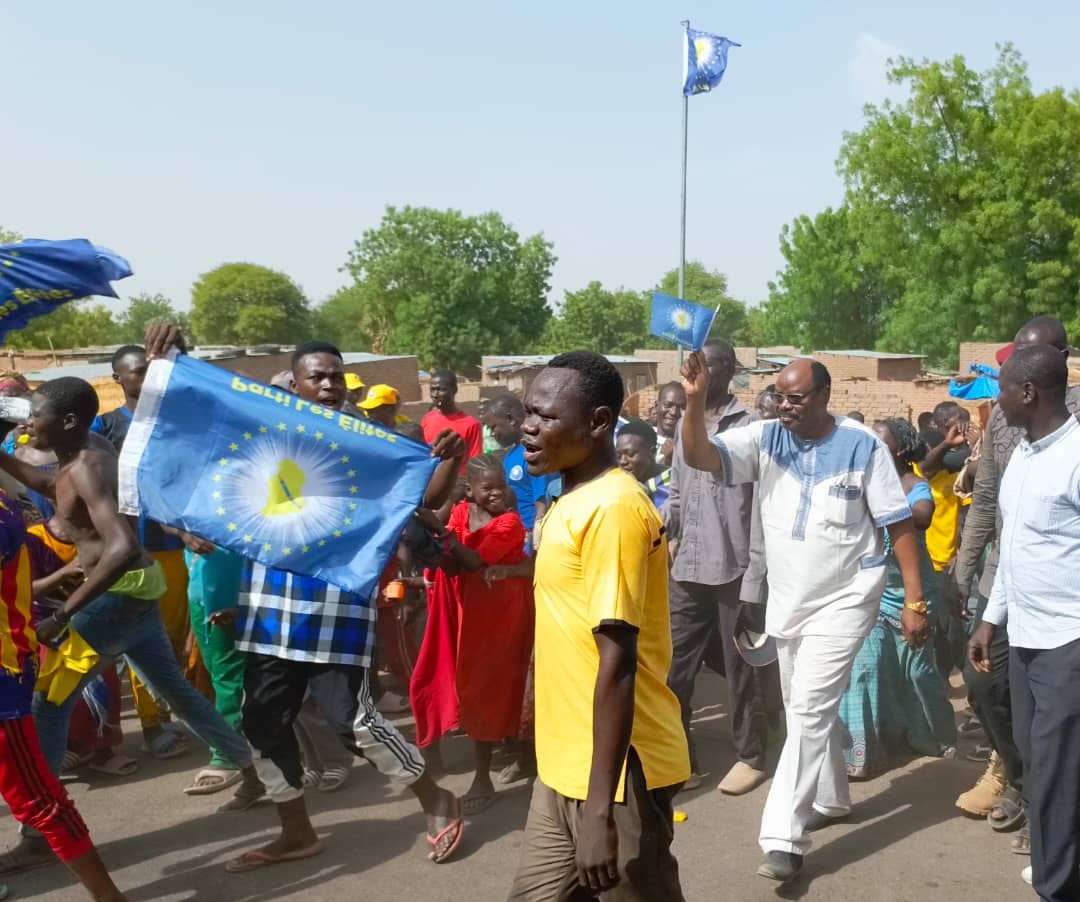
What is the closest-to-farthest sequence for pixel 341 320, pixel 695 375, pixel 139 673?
pixel 695 375, pixel 139 673, pixel 341 320

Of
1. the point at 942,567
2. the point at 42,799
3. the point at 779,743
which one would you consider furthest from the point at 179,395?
the point at 942,567

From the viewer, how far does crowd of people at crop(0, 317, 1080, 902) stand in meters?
2.65

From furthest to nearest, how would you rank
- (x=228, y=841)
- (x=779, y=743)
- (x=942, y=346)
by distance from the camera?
1. (x=942, y=346)
2. (x=779, y=743)
3. (x=228, y=841)

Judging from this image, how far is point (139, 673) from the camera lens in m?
4.95

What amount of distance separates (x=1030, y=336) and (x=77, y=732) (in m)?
4.89

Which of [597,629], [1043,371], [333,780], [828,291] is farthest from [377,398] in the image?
[828,291]

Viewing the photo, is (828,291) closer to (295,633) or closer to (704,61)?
(704,61)

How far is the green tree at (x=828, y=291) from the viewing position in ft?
184

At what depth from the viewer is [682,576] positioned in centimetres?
537

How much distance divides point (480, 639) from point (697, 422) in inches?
65.7

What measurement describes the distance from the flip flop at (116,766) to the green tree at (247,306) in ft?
234

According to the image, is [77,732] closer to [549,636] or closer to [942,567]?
[549,636]

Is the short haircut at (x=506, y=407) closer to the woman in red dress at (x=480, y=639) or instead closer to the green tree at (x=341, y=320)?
the woman in red dress at (x=480, y=639)

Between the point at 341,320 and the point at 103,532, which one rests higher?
the point at 341,320
